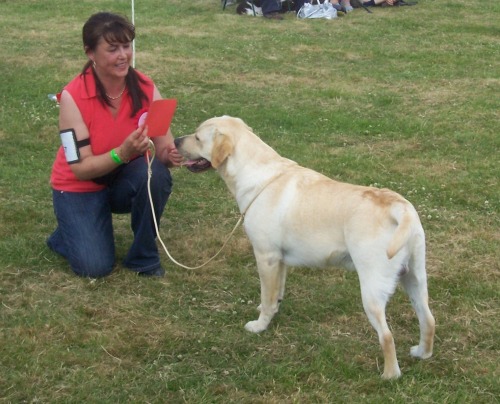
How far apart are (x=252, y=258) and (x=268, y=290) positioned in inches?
41.4

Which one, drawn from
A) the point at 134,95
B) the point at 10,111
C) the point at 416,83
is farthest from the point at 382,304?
the point at 416,83

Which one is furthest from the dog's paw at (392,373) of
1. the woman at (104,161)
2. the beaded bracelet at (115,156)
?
the beaded bracelet at (115,156)

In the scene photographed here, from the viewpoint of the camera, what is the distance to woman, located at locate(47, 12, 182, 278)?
4.60 meters

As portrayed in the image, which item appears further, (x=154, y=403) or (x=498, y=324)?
(x=498, y=324)

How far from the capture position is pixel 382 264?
137 inches

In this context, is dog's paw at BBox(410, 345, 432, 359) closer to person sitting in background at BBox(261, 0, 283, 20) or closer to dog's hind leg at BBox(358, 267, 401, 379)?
dog's hind leg at BBox(358, 267, 401, 379)

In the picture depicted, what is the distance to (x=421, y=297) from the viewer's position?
3.67 metres

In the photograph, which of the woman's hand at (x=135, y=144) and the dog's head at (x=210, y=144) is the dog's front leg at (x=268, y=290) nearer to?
the dog's head at (x=210, y=144)

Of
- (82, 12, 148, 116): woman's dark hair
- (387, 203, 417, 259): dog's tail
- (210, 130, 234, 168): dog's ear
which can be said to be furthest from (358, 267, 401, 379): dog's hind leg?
(82, 12, 148, 116): woman's dark hair

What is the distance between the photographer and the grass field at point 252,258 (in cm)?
372

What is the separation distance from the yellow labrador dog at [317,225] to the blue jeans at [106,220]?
70 centimetres

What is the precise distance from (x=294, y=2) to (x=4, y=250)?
11.8 m

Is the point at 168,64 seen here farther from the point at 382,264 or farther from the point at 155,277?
the point at 382,264

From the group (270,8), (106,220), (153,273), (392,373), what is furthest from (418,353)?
(270,8)
